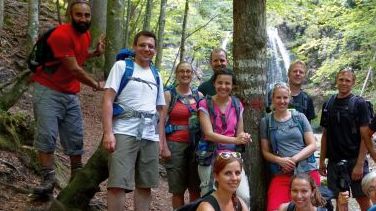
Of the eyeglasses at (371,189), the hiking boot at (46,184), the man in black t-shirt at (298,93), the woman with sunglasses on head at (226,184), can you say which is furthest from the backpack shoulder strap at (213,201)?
the man in black t-shirt at (298,93)

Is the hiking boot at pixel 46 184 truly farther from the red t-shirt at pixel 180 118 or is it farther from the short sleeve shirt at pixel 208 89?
the short sleeve shirt at pixel 208 89

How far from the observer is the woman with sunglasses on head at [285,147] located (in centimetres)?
486

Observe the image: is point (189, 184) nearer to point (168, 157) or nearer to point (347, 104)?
point (168, 157)

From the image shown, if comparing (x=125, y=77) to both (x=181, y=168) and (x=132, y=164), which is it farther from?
(x=181, y=168)

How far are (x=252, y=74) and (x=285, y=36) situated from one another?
2455cm

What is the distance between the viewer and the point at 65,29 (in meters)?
4.71

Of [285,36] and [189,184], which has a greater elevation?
[285,36]

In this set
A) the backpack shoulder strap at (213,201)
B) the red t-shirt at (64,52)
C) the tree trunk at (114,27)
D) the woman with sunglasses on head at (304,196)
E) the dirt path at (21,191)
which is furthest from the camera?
the tree trunk at (114,27)

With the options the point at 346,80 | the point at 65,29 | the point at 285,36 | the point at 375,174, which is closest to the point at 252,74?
the point at 346,80

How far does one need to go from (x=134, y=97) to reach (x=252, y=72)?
1.48 metres

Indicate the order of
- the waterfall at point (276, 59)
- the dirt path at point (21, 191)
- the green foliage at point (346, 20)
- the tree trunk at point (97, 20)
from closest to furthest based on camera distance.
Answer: the dirt path at point (21, 191) < the tree trunk at point (97, 20) < the green foliage at point (346, 20) < the waterfall at point (276, 59)

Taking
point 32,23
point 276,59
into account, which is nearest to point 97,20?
point 32,23

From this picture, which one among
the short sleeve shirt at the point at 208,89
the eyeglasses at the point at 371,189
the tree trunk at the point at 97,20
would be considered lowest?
the eyeglasses at the point at 371,189

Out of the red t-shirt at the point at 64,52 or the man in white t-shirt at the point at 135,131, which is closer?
the man in white t-shirt at the point at 135,131
